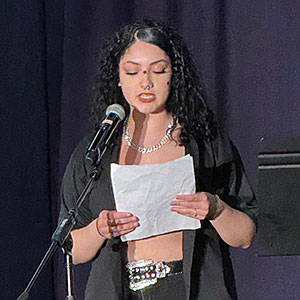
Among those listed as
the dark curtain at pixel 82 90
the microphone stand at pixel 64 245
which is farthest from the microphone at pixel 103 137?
the dark curtain at pixel 82 90

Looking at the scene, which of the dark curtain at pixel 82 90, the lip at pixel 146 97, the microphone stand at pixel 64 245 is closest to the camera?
the microphone stand at pixel 64 245

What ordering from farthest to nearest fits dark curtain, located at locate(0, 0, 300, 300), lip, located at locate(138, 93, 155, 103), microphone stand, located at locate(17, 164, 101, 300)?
1. dark curtain, located at locate(0, 0, 300, 300)
2. lip, located at locate(138, 93, 155, 103)
3. microphone stand, located at locate(17, 164, 101, 300)

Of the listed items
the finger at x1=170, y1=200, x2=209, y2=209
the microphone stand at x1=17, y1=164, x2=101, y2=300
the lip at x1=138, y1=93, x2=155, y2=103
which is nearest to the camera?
the microphone stand at x1=17, y1=164, x2=101, y2=300

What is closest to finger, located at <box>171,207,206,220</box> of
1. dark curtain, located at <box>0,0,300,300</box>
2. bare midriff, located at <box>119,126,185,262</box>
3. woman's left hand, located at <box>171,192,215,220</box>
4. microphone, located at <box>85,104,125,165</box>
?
woman's left hand, located at <box>171,192,215,220</box>

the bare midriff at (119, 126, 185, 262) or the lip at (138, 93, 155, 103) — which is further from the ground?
the lip at (138, 93, 155, 103)

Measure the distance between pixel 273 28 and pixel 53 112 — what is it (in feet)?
2.63

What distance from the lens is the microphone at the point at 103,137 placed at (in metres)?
1.14

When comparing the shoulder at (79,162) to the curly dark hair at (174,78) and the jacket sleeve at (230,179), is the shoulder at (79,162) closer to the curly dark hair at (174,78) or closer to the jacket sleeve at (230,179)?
the curly dark hair at (174,78)

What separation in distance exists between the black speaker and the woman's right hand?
30 centimetres

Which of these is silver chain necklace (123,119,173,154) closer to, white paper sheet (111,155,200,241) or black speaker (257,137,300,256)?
white paper sheet (111,155,200,241)

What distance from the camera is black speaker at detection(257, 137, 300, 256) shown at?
112cm

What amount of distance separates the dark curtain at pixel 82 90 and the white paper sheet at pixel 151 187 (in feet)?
2.07

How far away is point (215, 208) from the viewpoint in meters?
1.34

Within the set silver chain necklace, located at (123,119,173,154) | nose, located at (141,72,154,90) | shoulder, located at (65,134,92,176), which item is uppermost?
nose, located at (141,72,154,90)
